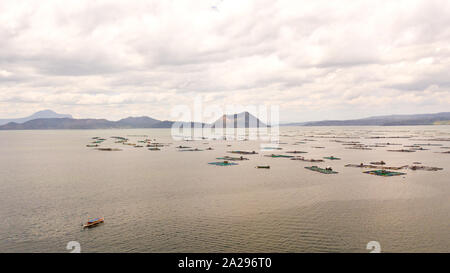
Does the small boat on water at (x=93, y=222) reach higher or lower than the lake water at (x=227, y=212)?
higher

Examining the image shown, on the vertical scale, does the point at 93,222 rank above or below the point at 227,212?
above

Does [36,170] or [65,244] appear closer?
[65,244]

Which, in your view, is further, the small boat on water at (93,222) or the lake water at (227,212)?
the small boat on water at (93,222)

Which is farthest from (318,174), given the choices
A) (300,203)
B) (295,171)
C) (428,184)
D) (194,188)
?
(194,188)

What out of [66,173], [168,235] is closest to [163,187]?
[168,235]

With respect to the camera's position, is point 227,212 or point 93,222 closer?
point 93,222

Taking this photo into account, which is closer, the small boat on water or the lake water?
the lake water

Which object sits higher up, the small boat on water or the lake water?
the small boat on water
